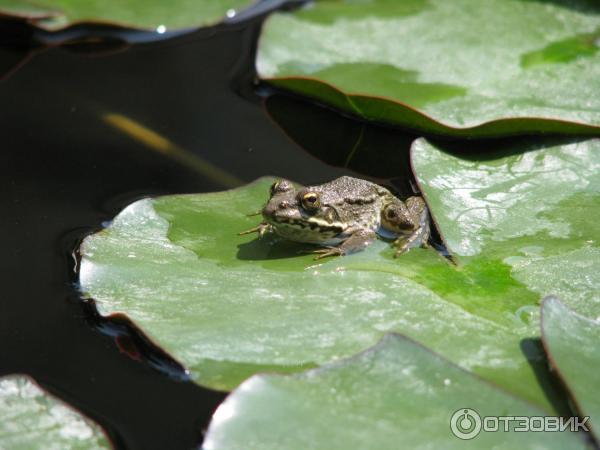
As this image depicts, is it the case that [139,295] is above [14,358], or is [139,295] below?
above

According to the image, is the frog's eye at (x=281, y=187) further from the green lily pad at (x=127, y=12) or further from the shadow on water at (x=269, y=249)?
the green lily pad at (x=127, y=12)

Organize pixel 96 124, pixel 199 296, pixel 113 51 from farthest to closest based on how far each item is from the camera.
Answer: pixel 113 51 → pixel 96 124 → pixel 199 296

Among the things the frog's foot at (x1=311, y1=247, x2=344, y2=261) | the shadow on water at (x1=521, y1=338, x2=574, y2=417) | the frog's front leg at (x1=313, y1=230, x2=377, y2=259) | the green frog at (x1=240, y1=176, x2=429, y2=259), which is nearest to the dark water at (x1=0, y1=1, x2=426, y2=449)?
the green frog at (x1=240, y1=176, x2=429, y2=259)

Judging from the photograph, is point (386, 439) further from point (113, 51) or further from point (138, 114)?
point (113, 51)

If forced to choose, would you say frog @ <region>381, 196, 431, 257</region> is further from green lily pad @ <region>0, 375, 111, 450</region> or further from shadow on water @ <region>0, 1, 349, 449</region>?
green lily pad @ <region>0, 375, 111, 450</region>

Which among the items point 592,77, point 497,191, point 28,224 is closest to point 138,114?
point 28,224

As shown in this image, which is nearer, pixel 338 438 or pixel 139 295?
pixel 338 438
